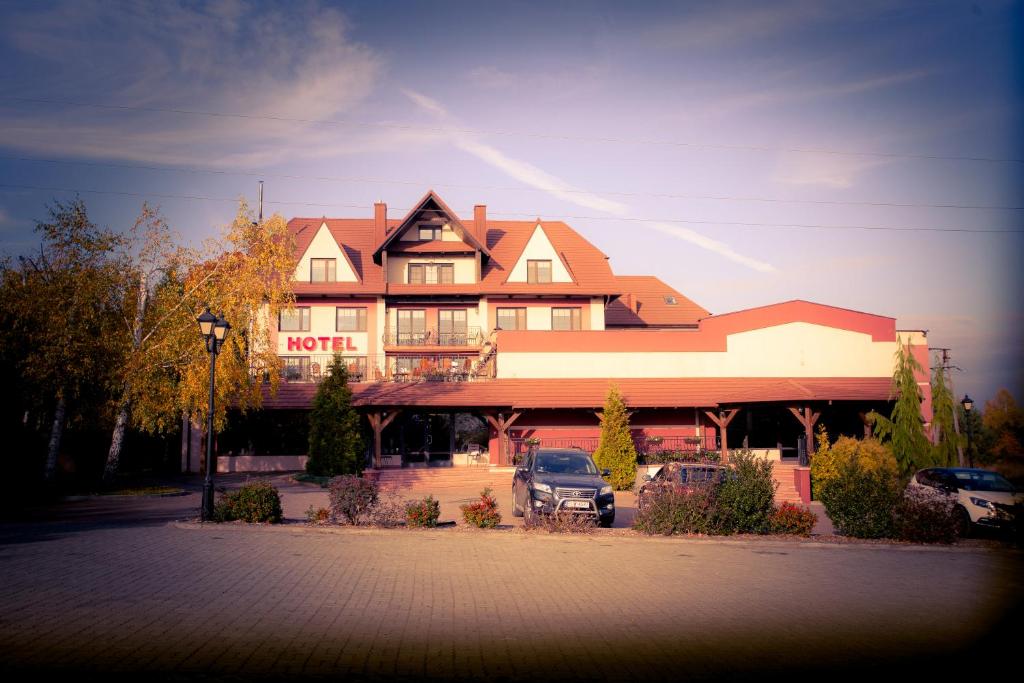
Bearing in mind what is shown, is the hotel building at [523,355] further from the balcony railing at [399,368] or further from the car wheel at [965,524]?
the car wheel at [965,524]

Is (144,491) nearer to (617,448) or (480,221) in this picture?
(617,448)

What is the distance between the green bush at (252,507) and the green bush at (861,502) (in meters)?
11.4

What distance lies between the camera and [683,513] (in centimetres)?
1547

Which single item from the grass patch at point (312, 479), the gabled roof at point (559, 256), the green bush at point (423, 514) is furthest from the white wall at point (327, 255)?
the green bush at point (423, 514)

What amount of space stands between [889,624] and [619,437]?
2257 centimetres

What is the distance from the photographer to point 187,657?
6953 millimetres

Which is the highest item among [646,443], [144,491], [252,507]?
[646,443]

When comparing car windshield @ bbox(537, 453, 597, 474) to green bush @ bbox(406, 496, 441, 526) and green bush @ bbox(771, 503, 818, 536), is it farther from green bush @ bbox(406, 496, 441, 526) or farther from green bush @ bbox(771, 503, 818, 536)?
green bush @ bbox(771, 503, 818, 536)

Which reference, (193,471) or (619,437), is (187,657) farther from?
(193,471)

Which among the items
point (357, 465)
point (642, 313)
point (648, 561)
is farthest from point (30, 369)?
point (642, 313)

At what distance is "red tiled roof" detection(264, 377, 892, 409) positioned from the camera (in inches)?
1366

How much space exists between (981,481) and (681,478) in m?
6.92

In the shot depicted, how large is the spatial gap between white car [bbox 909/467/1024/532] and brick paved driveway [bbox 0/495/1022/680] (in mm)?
3272

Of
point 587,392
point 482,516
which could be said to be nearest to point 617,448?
point 587,392
